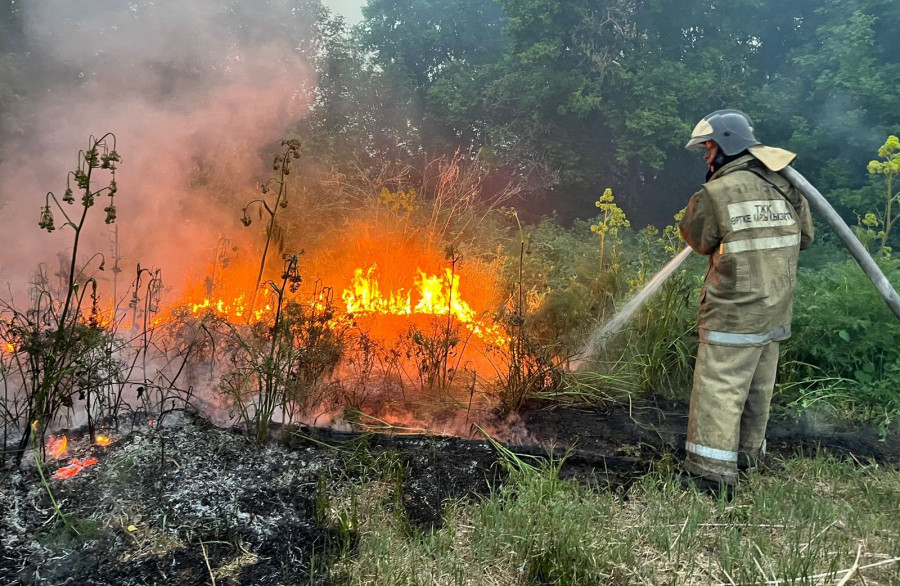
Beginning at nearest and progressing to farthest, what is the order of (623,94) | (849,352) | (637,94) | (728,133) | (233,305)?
(728,133) → (849,352) → (233,305) → (637,94) → (623,94)

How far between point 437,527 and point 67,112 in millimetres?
7633

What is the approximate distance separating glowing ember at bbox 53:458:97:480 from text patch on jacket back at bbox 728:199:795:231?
148 inches

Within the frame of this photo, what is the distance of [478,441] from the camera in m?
3.57

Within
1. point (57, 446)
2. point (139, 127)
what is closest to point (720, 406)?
point (57, 446)

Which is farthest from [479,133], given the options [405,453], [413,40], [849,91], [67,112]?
[405,453]

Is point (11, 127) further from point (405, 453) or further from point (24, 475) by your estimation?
point (405, 453)

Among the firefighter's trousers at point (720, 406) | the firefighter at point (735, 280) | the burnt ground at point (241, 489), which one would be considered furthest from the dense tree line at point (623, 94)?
the firefighter's trousers at point (720, 406)

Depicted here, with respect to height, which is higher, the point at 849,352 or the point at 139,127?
the point at 139,127

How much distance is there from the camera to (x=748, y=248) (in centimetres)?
310

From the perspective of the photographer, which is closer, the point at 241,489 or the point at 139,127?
the point at 241,489

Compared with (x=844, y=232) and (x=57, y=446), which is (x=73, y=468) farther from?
(x=844, y=232)

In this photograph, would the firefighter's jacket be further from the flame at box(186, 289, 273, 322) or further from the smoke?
the smoke

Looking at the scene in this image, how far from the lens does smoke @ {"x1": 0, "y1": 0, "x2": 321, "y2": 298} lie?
705 centimetres

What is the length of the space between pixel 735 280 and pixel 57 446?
395 cm
